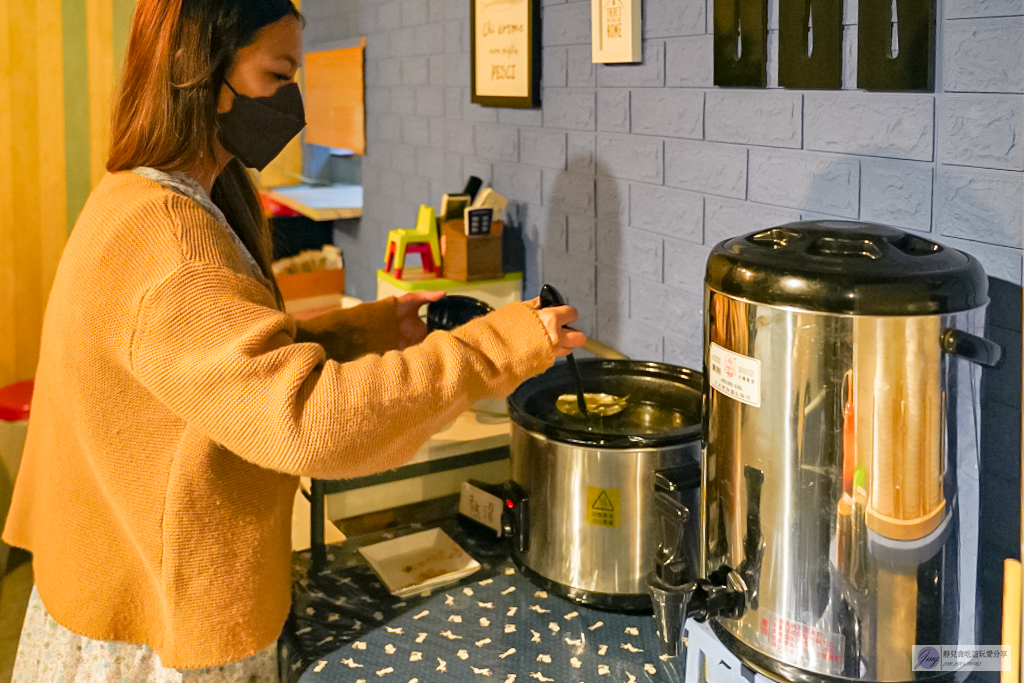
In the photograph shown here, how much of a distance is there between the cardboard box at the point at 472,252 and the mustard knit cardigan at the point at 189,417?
1068mm

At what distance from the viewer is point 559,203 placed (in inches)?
83.2

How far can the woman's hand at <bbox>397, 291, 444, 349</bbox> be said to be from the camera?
162 cm

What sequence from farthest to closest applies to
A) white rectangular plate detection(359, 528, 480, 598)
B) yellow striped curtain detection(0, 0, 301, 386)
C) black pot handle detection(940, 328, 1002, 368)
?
yellow striped curtain detection(0, 0, 301, 386), white rectangular plate detection(359, 528, 480, 598), black pot handle detection(940, 328, 1002, 368)

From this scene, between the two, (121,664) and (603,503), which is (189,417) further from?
(603,503)

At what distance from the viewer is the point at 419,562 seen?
5.02 feet

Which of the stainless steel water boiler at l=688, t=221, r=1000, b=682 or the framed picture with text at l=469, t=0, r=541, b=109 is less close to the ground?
the framed picture with text at l=469, t=0, r=541, b=109

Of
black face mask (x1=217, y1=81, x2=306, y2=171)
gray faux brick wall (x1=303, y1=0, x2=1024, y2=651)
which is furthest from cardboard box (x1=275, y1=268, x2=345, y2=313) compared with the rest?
black face mask (x1=217, y1=81, x2=306, y2=171)

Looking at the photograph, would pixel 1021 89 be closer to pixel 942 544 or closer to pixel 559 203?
pixel 942 544

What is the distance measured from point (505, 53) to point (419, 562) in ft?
4.14

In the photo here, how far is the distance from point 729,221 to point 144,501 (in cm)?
100

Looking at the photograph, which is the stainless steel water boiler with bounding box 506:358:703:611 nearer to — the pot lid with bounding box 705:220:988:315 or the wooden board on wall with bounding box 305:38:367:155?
the pot lid with bounding box 705:220:988:315

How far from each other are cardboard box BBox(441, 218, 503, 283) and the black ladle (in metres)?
0.78

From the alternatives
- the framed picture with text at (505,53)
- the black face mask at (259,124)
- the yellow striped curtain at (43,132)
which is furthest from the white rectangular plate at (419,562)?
the yellow striped curtain at (43,132)

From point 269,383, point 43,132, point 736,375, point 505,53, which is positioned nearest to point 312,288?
point 43,132
